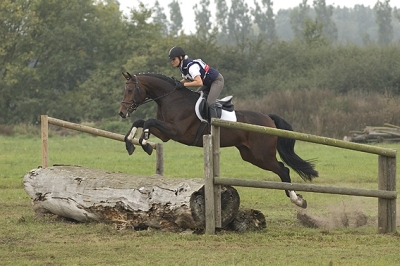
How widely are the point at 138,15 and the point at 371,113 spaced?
→ 24563 mm

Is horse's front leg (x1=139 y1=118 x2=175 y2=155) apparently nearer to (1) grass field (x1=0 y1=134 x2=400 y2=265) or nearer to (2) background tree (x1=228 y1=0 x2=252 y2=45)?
(1) grass field (x1=0 y1=134 x2=400 y2=265)

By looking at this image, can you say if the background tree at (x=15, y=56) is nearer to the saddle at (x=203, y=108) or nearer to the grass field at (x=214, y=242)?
the grass field at (x=214, y=242)

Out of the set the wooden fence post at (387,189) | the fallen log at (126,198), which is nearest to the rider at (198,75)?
the fallen log at (126,198)

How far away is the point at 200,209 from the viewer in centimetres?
975

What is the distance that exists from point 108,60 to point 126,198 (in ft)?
144

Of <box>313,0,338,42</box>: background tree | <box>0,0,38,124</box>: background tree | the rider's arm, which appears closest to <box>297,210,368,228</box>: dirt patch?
the rider's arm

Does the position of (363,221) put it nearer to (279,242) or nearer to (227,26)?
(279,242)

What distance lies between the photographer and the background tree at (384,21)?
12812 cm

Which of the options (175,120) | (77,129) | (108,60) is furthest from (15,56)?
(175,120)

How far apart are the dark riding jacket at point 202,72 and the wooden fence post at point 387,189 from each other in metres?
2.91

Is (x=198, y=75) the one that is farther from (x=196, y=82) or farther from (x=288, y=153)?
(x=288, y=153)

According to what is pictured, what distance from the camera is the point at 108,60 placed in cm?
5341

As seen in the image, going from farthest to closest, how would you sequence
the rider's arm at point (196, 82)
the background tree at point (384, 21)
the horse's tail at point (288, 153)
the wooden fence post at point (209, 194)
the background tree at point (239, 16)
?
the background tree at point (239, 16), the background tree at point (384, 21), the horse's tail at point (288, 153), the rider's arm at point (196, 82), the wooden fence post at point (209, 194)

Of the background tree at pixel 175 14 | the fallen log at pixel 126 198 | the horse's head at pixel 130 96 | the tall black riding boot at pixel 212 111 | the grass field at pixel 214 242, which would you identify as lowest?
the grass field at pixel 214 242
